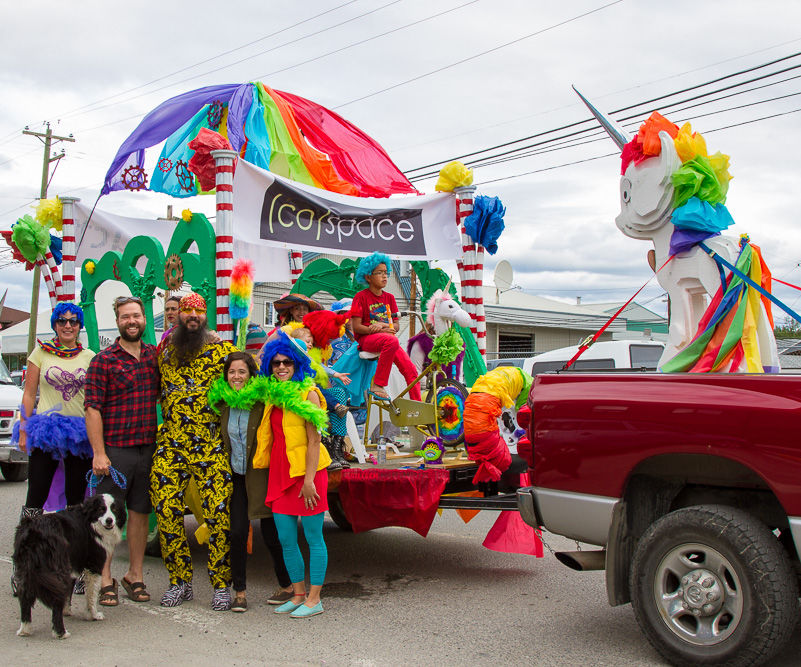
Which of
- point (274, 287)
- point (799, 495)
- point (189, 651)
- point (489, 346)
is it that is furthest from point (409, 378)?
point (489, 346)

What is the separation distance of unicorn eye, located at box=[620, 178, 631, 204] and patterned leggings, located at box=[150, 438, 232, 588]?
3.28 metres

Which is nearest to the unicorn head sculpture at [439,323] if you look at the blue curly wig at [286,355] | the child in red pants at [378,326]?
the child in red pants at [378,326]

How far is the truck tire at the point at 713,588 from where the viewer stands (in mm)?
3654

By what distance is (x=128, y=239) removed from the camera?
10.0 metres

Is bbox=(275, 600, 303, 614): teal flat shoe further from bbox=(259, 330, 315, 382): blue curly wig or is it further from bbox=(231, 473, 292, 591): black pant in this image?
bbox=(259, 330, 315, 382): blue curly wig

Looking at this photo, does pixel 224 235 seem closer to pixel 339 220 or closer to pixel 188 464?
pixel 339 220

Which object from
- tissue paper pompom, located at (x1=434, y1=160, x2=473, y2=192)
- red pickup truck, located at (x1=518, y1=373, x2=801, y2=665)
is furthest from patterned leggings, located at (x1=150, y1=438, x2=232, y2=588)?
tissue paper pompom, located at (x1=434, y1=160, x2=473, y2=192)

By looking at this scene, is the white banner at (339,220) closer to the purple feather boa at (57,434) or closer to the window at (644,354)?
the purple feather boa at (57,434)

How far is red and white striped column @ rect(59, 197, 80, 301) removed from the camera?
9.12 m

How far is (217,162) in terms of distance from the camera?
685 centimetres

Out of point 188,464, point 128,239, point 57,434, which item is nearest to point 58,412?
point 57,434

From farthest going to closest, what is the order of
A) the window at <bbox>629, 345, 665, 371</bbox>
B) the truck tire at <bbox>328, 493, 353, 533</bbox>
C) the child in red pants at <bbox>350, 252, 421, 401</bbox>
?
the window at <bbox>629, 345, 665, 371</bbox>, the truck tire at <bbox>328, 493, 353, 533</bbox>, the child in red pants at <bbox>350, 252, 421, 401</bbox>

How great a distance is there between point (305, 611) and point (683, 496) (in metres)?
2.42

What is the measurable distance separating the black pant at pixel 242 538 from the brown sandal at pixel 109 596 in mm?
819
